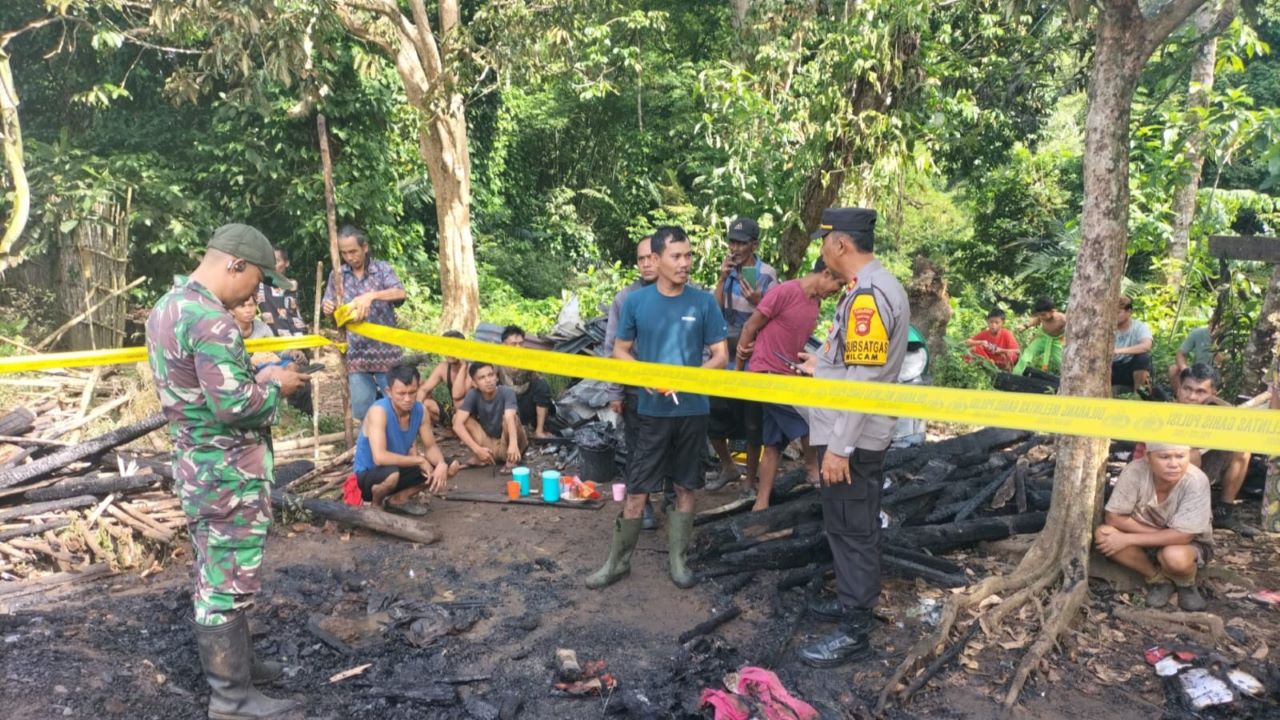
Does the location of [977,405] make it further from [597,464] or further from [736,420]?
[597,464]

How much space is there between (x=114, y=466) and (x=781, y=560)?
540cm

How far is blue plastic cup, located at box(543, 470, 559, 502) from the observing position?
679cm

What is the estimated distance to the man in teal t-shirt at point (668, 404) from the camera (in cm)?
505

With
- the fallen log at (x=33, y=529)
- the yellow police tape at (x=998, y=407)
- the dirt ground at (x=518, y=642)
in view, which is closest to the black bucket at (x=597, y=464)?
the dirt ground at (x=518, y=642)

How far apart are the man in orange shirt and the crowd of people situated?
2228 millimetres

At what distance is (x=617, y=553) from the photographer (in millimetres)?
5234

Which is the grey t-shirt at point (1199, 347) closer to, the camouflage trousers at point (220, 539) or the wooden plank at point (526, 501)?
the wooden plank at point (526, 501)

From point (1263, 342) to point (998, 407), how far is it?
4.70 m

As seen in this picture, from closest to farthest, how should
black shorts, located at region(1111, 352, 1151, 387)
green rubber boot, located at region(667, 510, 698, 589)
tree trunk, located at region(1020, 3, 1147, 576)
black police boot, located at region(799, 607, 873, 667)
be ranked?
black police boot, located at region(799, 607, 873, 667)
tree trunk, located at region(1020, 3, 1147, 576)
green rubber boot, located at region(667, 510, 698, 589)
black shorts, located at region(1111, 352, 1151, 387)

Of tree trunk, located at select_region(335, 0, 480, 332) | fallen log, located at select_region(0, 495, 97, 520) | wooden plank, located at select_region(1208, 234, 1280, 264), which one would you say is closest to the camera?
fallen log, located at select_region(0, 495, 97, 520)

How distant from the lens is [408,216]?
1725 cm

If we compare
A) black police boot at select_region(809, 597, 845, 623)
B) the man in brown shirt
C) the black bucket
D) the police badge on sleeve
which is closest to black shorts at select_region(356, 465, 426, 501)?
the black bucket

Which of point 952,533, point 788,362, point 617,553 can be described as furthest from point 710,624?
point 788,362

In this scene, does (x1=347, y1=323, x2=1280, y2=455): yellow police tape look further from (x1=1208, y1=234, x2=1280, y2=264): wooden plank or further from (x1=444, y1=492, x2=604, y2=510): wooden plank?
(x1=1208, y1=234, x2=1280, y2=264): wooden plank
